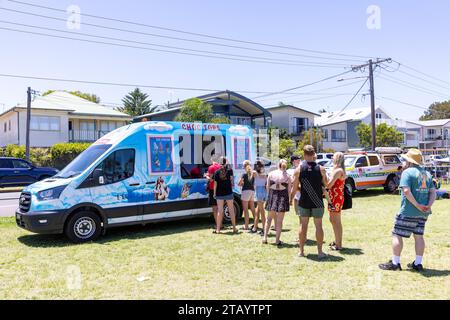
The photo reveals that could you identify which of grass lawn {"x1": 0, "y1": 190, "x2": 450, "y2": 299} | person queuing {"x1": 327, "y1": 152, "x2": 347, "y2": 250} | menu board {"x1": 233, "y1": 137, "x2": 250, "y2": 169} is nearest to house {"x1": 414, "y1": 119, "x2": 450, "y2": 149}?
menu board {"x1": 233, "y1": 137, "x2": 250, "y2": 169}

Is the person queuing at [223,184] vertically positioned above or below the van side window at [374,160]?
below

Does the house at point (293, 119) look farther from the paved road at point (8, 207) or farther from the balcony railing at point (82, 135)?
the paved road at point (8, 207)

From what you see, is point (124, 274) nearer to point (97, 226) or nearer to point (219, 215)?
point (97, 226)

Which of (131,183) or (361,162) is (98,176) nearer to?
(131,183)

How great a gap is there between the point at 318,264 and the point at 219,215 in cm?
331

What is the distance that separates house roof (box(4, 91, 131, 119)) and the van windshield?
2728 cm

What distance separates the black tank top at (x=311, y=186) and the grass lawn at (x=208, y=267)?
952 mm

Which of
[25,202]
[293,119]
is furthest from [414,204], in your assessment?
[293,119]

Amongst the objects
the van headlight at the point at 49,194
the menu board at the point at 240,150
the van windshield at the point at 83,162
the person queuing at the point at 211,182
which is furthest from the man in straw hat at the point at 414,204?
the van headlight at the point at 49,194

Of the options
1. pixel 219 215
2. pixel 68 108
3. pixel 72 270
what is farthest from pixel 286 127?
pixel 72 270

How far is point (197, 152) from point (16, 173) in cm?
1359

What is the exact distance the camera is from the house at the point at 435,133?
66438mm

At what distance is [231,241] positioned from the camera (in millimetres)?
8305

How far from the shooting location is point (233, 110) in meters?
38.8
